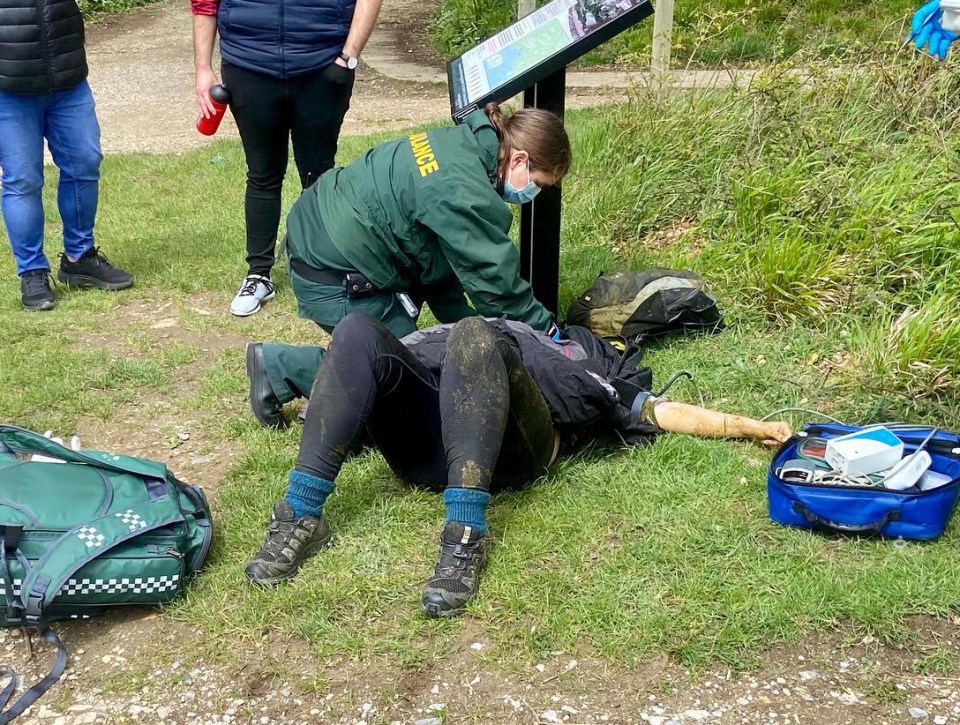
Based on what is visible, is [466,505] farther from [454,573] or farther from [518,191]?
[518,191]

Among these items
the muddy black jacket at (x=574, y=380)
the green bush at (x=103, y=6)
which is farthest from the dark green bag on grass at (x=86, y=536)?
the green bush at (x=103, y=6)

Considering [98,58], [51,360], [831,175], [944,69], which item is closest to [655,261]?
[831,175]

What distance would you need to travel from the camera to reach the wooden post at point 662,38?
6383 millimetres

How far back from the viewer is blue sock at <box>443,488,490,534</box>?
279 centimetres

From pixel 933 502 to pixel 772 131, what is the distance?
3156 mm

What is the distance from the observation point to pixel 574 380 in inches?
125

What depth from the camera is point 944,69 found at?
17.9 feet

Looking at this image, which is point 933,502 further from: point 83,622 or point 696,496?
point 83,622

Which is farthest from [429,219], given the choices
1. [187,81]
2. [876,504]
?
[187,81]

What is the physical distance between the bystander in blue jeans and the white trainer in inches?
39.2

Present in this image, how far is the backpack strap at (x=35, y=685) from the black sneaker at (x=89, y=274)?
3.12 metres

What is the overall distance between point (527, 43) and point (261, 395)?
5.14 ft

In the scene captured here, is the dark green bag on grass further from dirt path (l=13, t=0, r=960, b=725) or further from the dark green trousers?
the dark green trousers

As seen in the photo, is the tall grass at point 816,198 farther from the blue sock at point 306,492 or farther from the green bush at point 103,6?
the green bush at point 103,6
